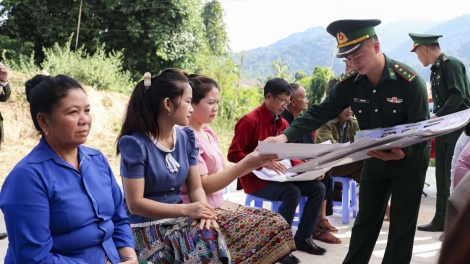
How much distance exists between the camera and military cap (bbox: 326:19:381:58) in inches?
110

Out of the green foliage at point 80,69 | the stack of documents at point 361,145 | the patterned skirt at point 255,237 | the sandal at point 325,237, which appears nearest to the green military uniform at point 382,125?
the stack of documents at point 361,145

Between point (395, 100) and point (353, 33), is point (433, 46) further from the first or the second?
point (353, 33)

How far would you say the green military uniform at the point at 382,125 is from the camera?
2.87 meters

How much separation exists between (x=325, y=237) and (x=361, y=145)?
2.37 meters

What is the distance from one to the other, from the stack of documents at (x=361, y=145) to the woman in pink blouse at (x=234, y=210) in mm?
329

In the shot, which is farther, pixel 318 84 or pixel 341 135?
pixel 318 84

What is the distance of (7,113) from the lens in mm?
9641

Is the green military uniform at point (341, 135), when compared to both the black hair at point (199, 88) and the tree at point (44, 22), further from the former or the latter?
the tree at point (44, 22)

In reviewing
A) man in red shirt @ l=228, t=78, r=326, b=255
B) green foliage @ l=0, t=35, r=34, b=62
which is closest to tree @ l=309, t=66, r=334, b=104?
green foliage @ l=0, t=35, r=34, b=62

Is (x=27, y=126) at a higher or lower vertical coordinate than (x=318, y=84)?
lower

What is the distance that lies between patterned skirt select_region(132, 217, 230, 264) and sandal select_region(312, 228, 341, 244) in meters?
2.45

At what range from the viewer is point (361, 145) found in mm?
2455

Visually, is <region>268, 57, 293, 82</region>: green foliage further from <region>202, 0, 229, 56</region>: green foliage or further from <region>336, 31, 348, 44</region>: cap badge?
<region>336, 31, 348, 44</region>: cap badge

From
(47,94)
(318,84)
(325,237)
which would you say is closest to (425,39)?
(325,237)
